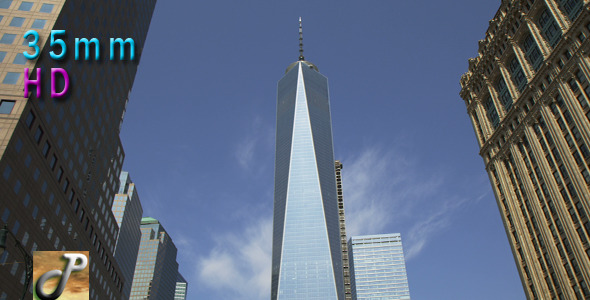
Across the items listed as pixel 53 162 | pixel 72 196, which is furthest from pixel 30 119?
pixel 72 196

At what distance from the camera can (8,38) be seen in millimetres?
59562

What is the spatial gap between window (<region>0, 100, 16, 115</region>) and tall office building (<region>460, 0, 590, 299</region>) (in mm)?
73831

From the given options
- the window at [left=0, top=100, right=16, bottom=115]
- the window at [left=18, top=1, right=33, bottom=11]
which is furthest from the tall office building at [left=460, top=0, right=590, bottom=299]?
the window at [left=18, top=1, right=33, bottom=11]

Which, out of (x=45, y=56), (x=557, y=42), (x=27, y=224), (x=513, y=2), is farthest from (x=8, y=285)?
(x=513, y=2)

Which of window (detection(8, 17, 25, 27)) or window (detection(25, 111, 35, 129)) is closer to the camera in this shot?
window (detection(25, 111, 35, 129))

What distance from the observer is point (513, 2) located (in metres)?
78.6

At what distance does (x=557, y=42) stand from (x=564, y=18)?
3648mm

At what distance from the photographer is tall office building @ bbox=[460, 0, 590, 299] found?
59.5 m

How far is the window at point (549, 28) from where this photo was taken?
223 feet

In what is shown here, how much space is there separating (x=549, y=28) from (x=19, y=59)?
258 feet

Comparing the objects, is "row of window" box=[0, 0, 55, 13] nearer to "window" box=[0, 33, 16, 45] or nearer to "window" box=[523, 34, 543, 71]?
"window" box=[0, 33, 16, 45]

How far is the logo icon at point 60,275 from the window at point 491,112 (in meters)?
82.0

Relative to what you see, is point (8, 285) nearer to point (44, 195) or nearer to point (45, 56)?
point (44, 195)

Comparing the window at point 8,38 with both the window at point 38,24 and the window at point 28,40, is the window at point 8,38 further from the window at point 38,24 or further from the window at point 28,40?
the window at point 38,24
